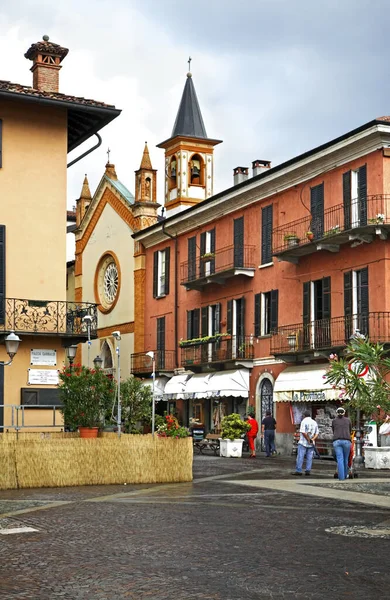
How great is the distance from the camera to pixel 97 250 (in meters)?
56.3

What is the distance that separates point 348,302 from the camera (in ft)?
105

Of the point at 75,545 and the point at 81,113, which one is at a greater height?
the point at 81,113

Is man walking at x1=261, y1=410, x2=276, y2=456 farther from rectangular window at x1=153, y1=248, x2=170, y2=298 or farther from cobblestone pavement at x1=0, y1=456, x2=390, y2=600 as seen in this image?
cobblestone pavement at x1=0, y1=456, x2=390, y2=600

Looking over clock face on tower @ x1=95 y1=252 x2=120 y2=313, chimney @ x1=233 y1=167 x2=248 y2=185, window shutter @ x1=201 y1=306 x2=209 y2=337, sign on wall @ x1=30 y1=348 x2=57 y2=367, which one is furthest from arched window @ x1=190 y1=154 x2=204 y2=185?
sign on wall @ x1=30 y1=348 x2=57 y2=367

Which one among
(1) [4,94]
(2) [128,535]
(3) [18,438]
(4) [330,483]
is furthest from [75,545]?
(1) [4,94]

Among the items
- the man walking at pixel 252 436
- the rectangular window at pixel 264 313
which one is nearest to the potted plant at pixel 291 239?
the rectangular window at pixel 264 313

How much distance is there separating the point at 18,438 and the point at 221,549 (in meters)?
9.86

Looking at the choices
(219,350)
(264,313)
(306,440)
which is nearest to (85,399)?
(306,440)

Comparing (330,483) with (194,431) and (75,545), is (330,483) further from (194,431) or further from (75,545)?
(194,431)

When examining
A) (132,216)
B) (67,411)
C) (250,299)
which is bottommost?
(67,411)

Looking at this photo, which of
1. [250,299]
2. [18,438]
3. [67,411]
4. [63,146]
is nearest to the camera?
[18,438]

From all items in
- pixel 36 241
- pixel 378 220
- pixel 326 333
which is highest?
pixel 378 220

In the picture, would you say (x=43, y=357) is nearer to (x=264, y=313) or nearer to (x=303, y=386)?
(x=303, y=386)

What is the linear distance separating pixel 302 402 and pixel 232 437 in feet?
12.1
